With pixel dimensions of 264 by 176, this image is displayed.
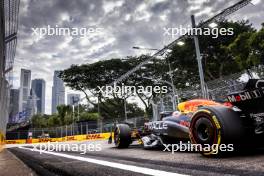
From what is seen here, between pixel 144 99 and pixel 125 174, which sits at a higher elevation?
pixel 144 99

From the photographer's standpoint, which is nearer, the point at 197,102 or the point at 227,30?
the point at 197,102

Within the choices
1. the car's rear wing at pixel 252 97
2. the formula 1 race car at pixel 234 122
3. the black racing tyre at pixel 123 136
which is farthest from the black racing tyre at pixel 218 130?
the black racing tyre at pixel 123 136

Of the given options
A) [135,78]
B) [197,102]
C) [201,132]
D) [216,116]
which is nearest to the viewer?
[216,116]

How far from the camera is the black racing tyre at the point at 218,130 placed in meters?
3.25

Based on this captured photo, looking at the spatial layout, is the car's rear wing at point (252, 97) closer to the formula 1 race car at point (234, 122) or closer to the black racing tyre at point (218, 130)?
Answer: the formula 1 race car at point (234, 122)

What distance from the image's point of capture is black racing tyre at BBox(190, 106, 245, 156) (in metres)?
3.25

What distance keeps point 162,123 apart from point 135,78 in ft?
130

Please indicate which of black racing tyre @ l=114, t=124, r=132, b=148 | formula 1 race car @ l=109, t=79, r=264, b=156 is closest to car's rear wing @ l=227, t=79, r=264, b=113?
formula 1 race car @ l=109, t=79, r=264, b=156

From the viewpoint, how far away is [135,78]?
148ft

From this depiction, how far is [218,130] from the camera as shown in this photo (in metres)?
3.29

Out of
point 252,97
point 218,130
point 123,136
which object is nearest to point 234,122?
point 218,130

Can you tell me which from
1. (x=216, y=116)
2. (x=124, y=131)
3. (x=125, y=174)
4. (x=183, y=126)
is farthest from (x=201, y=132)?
(x=124, y=131)

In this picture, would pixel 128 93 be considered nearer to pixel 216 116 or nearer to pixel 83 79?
pixel 83 79

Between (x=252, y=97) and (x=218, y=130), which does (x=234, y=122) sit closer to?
(x=218, y=130)
